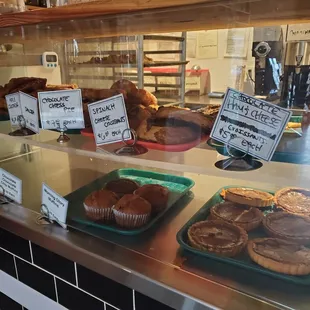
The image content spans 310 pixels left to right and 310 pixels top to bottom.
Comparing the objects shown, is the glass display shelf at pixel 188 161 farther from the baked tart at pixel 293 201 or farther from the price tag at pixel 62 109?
the baked tart at pixel 293 201

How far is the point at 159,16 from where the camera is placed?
0.82 meters

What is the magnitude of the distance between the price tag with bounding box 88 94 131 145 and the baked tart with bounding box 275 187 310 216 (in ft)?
1.54

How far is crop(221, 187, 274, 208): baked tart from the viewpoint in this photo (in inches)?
37.1

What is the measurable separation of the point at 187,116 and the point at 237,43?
0.77 feet

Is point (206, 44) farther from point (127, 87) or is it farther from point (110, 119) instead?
point (110, 119)

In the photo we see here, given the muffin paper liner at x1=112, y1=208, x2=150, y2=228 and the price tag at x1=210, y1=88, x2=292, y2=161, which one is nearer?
the price tag at x1=210, y1=88, x2=292, y2=161

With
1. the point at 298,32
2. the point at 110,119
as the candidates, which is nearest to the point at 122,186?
the point at 110,119

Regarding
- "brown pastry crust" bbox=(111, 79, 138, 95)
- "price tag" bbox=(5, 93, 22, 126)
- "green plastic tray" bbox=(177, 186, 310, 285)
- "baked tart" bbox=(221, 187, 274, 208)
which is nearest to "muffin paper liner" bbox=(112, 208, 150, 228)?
"green plastic tray" bbox=(177, 186, 310, 285)

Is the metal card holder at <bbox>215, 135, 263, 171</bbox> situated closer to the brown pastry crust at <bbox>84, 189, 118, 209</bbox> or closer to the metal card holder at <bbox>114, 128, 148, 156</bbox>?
the metal card holder at <bbox>114, 128, 148, 156</bbox>

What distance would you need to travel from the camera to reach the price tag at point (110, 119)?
2.73ft

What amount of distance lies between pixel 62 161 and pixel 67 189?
300 millimetres

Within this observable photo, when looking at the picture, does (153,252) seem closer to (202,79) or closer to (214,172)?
(214,172)

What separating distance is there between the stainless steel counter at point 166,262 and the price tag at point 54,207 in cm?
3

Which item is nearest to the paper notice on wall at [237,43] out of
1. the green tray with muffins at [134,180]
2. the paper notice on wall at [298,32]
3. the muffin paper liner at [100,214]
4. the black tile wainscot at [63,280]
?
the paper notice on wall at [298,32]
